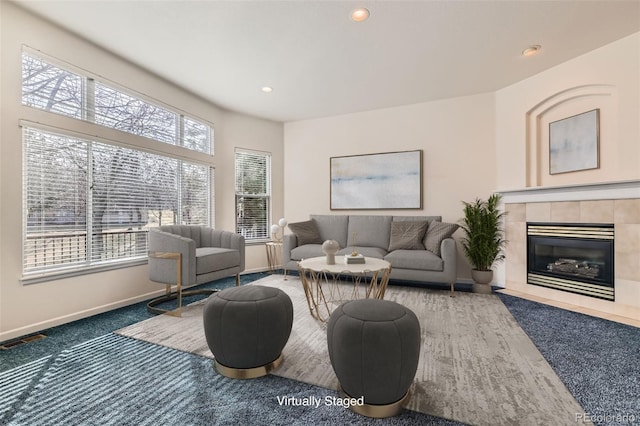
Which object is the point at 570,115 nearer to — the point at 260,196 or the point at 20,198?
the point at 260,196

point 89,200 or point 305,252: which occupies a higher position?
point 89,200

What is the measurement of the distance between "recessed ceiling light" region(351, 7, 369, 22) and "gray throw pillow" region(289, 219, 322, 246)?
9.23 ft

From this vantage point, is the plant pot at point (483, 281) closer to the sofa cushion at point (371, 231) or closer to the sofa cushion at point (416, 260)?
the sofa cushion at point (416, 260)

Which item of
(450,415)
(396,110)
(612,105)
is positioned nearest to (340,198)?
(396,110)

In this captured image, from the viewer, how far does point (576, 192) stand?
3.04 meters

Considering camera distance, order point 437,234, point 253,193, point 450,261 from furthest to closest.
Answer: point 253,193, point 437,234, point 450,261

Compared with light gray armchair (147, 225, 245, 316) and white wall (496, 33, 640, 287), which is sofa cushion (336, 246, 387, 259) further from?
white wall (496, 33, 640, 287)

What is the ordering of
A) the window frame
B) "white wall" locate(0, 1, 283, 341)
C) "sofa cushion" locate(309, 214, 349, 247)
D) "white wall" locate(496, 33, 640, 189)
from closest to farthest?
"white wall" locate(0, 1, 283, 341) < "white wall" locate(496, 33, 640, 189) < "sofa cushion" locate(309, 214, 349, 247) < the window frame

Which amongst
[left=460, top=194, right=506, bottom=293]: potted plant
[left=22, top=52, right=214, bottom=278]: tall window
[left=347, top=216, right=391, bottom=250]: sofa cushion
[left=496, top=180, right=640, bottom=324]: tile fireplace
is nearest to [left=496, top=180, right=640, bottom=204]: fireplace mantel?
[left=496, top=180, right=640, bottom=324]: tile fireplace

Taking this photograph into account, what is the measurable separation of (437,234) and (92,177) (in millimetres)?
4001

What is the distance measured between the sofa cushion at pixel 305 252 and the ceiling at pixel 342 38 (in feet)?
7.32

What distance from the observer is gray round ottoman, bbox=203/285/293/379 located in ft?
5.22

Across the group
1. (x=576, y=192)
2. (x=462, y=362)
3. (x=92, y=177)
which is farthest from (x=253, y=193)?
(x=576, y=192)

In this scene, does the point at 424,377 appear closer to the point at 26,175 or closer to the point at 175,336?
the point at 175,336
